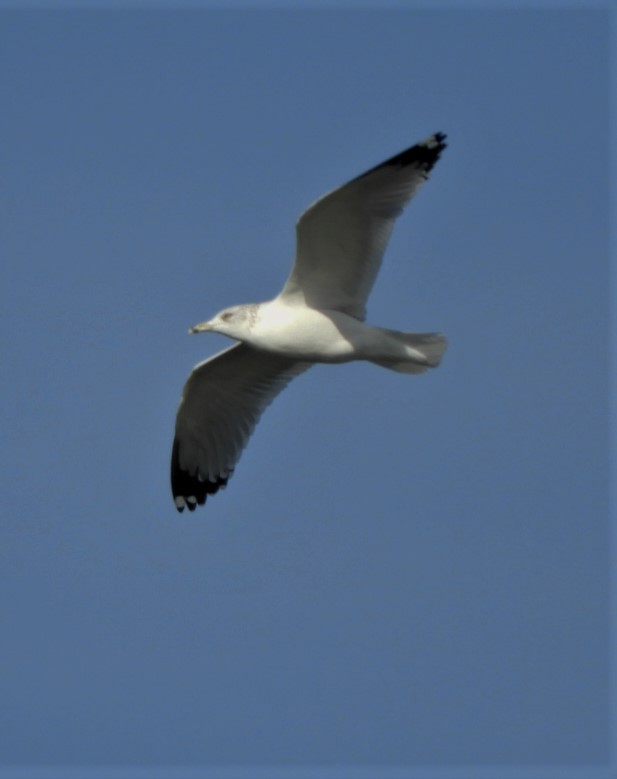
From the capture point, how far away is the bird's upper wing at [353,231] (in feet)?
30.2

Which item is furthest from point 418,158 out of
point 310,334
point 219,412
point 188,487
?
point 188,487

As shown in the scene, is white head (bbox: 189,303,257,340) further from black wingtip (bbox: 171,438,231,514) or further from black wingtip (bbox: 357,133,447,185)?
black wingtip (bbox: 171,438,231,514)

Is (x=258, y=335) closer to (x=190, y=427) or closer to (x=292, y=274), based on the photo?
(x=292, y=274)

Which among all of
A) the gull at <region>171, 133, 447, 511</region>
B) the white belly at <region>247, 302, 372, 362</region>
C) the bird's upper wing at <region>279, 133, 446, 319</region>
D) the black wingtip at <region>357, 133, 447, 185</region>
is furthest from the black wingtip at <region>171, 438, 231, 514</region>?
the black wingtip at <region>357, 133, 447, 185</region>

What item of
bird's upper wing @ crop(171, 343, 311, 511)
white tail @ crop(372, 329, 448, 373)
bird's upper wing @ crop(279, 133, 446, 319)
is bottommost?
bird's upper wing @ crop(171, 343, 311, 511)

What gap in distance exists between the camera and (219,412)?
10.7 m

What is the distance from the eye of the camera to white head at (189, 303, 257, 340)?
955cm

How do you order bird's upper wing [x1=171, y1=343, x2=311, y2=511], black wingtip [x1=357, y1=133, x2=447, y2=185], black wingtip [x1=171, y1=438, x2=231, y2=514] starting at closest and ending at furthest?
black wingtip [x1=357, y1=133, x2=447, y2=185]
bird's upper wing [x1=171, y1=343, x2=311, y2=511]
black wingtip [x1=171, y1=438, x2=231, y2=514]

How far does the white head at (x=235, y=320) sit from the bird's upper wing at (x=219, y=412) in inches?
27.0

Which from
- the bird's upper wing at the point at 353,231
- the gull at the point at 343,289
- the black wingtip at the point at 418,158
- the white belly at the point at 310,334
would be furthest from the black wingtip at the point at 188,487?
the black wingtip at the point at 418,158

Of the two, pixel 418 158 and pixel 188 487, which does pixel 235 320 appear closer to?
pixel 418 158

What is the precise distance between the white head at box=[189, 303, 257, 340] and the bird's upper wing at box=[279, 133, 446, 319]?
175 mm

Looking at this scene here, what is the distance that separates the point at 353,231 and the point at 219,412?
5.80ft

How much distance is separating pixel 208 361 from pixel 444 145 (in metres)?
1.87
